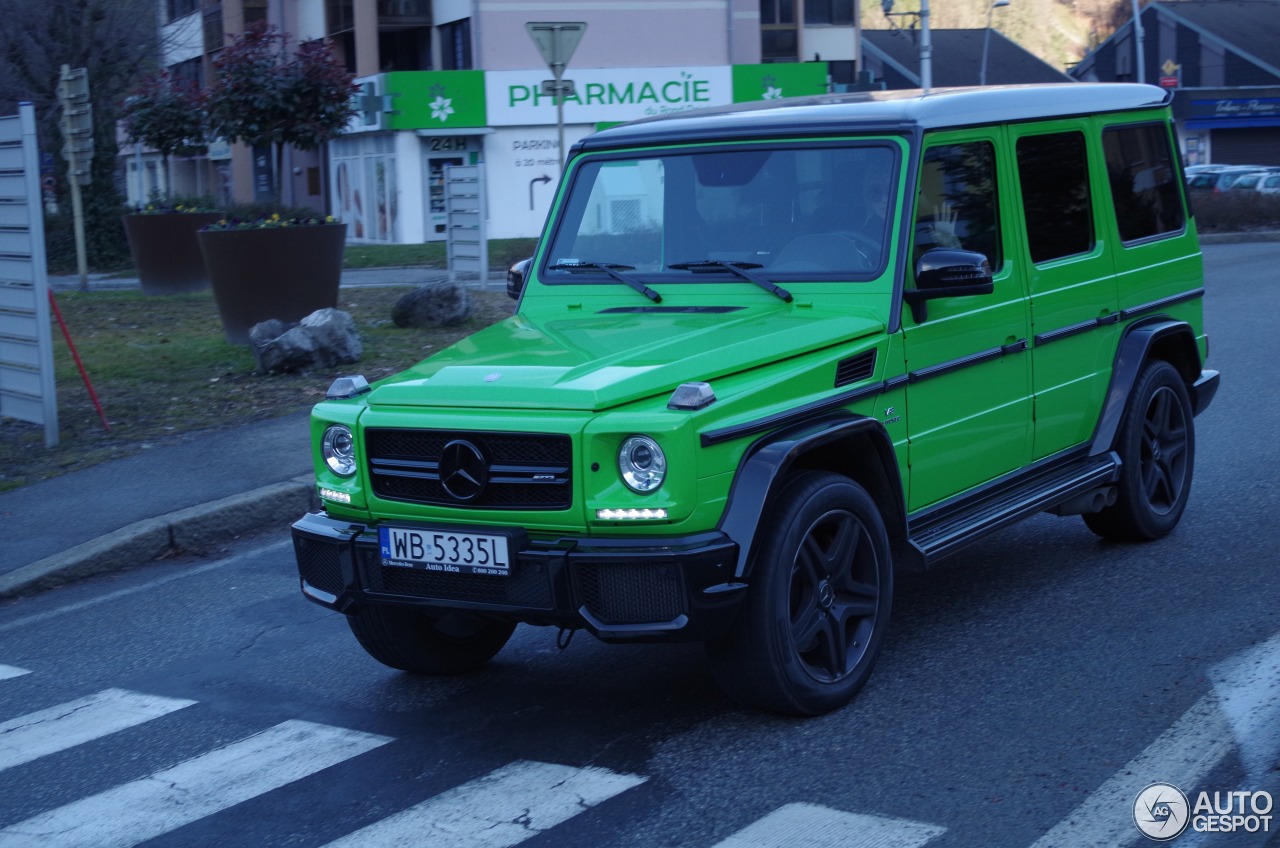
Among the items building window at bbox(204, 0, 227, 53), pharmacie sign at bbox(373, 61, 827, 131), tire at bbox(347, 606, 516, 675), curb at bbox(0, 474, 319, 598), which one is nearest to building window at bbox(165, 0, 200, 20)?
building window at bbox(204, 0, 227, 53)

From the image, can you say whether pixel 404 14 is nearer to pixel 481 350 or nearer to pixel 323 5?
pixel 323 5

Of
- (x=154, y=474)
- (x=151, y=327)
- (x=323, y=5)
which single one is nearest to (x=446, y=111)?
(x=323, y=5)

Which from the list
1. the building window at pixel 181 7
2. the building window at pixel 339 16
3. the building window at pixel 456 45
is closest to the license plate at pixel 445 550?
the building window at pixel 456 45

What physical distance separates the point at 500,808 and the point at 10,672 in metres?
2.85

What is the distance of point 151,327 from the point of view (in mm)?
17328

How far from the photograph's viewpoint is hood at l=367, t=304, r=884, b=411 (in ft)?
15.5

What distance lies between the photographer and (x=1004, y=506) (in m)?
5.95

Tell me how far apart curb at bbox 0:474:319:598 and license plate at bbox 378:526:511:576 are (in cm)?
341

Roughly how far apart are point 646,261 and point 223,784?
8.21 ft

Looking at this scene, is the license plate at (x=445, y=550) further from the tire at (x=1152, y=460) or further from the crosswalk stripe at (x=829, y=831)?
the tire at (x=1152, y=460)

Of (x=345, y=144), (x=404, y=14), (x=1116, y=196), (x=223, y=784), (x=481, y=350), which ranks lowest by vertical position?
(x=223, y=784)

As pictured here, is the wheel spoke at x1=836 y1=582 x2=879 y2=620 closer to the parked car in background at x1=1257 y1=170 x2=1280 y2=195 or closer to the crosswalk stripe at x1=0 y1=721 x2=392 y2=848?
the crosswalk stripe at x1=0 y1=721 x2=392 y2=848

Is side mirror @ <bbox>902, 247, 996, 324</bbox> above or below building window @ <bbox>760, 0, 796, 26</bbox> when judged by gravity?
below

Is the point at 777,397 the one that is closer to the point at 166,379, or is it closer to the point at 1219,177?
the point at 166,379
